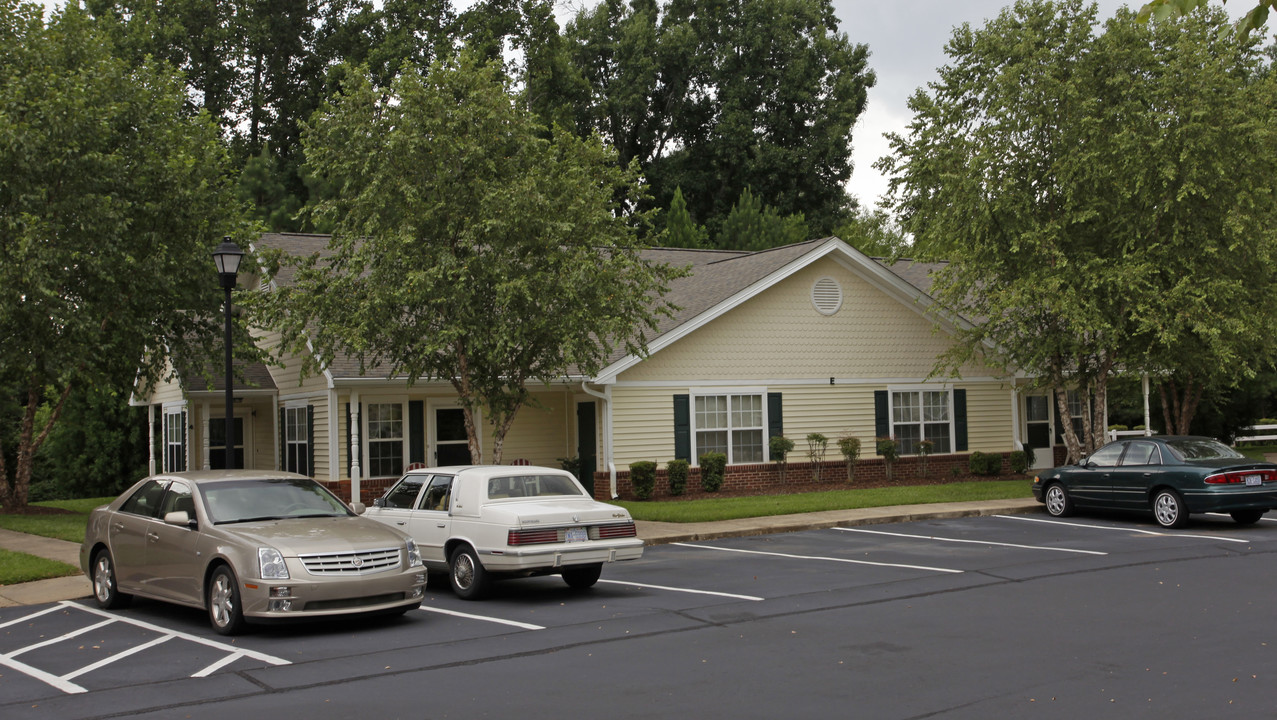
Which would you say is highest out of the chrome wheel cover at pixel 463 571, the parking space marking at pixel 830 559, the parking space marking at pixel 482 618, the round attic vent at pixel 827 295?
the round attic vent at pixel 827 295

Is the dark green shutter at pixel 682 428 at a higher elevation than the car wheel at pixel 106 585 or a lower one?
higher

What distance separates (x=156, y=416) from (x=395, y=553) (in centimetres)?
2586

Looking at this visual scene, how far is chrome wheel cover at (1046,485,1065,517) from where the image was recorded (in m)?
19.6

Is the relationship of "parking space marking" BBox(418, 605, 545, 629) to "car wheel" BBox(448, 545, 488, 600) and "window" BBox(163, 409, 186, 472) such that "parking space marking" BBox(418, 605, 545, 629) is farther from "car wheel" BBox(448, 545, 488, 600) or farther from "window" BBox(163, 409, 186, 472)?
"window" BBox(163, 409, 186, 472)

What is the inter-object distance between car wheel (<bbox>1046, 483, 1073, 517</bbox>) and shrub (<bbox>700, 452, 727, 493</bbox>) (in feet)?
22.5

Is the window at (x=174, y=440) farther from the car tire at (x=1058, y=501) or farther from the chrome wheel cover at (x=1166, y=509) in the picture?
the chrome wheel cover at (x=1166, y=509)

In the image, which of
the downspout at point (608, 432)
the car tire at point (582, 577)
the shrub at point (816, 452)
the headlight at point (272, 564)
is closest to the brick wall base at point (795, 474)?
the shrub at point (816, 452)

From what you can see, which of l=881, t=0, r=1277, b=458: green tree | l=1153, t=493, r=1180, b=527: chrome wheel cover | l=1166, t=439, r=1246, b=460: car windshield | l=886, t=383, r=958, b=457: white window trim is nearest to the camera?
l=1153, t=493, r=1180, b=527: chrome wheel cover

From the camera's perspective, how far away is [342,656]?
359 inches

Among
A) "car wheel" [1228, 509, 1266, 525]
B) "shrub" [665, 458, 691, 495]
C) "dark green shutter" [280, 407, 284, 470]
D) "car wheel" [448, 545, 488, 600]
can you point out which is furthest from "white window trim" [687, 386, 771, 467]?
"car wheel" [448, 545, 488, 600]

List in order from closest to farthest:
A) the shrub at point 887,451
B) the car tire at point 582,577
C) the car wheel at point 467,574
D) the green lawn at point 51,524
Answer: the car wheel at point 467,574 < the car tire at point 582,577 < the green lawn at point 51,524 < the shrub at point 887,451

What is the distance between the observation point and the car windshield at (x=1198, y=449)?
17734 mm

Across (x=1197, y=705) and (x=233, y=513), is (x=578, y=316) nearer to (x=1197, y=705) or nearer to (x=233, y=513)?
(x=233, y=513)

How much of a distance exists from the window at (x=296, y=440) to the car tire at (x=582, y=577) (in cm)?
1230
